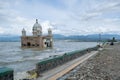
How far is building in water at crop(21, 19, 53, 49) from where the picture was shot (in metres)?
108

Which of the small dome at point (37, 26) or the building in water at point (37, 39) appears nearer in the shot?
the small dome at point (37, 26)

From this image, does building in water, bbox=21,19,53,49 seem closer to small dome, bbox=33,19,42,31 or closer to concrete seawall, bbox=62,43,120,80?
Answer: small dome, bbox=33,19,42,31

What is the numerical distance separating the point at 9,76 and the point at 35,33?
98.2 metres

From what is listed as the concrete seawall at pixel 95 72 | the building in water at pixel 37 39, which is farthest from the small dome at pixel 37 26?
the concrete seawall at pixel 95 72

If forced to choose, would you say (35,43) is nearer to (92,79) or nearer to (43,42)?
(43,42)

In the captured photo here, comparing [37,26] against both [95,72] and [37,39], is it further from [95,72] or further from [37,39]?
[95,72]

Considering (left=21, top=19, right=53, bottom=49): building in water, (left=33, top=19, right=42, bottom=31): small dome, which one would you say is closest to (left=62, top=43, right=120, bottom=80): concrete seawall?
(left=33, top=19, right=42, bottom=31): small dome

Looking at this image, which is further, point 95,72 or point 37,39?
point 37,39

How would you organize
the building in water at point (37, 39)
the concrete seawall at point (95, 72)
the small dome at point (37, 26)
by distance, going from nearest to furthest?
the concrete seawall at point (95, 72) < the small dome at point (37, 26) < the building in water at point (37, 39)

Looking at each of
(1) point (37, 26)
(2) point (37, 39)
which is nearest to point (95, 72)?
(1) point (37, 26)

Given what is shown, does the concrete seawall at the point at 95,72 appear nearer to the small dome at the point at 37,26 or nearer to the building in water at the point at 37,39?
the small dome at the point at 37,26

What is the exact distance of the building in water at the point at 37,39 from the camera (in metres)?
108

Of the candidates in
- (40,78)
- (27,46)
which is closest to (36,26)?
(27,46)

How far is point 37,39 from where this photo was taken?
109 meters
